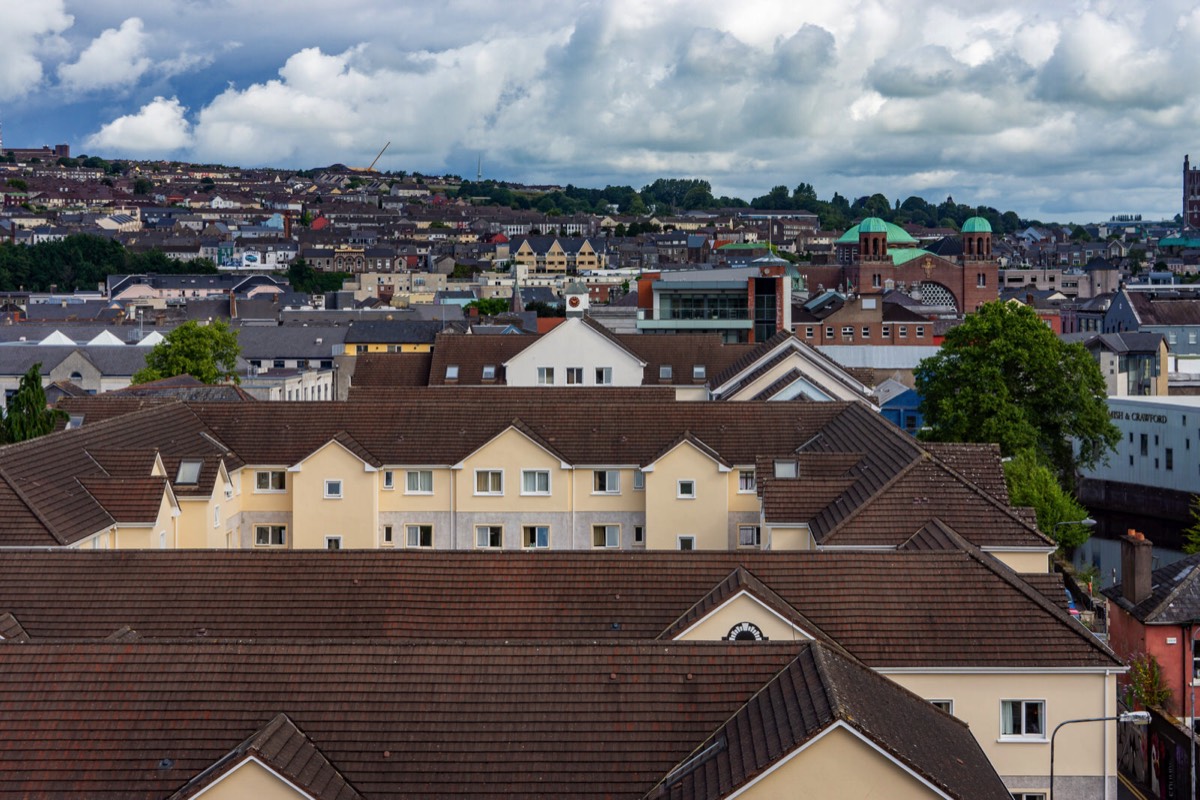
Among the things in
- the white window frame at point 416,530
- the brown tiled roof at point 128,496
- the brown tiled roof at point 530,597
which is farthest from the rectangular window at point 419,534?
the brown tiled roof at point 530,597

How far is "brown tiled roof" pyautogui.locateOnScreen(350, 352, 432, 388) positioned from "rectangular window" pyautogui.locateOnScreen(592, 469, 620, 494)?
2240 cm

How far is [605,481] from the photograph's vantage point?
46719 mm

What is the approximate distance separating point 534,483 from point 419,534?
3816 millimetres

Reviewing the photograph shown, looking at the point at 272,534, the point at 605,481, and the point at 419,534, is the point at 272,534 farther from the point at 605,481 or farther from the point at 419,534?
the point at 605,481

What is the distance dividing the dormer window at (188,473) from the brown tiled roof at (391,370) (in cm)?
2513

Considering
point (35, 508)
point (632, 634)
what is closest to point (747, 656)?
point (632, 634)

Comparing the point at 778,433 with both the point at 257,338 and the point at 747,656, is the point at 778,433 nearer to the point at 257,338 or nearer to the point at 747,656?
the point at 747,656

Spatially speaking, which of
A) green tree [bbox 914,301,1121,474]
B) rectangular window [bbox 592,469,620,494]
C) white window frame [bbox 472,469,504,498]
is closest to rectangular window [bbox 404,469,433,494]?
white window frame [bbox 472,469,504,498]

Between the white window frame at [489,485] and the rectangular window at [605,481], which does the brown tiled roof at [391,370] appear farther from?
the rectangular window at [605,481]

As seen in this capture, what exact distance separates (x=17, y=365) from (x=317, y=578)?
77.8m

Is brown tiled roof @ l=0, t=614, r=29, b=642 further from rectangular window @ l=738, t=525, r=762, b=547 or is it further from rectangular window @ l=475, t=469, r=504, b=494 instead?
rectangular window @ l=738, t=525, r=762, b=547

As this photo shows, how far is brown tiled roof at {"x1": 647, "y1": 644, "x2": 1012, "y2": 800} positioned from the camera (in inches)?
701

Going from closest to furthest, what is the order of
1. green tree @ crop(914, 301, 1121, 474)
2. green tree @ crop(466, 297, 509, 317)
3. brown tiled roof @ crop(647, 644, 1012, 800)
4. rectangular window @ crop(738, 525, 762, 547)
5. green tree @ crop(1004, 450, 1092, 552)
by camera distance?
brown tiled roof @ crop(647, 644, 1012, 800) < rectangular window @ crop(738, 525, 762, 547) < green tree @ crop(1004, 450, 1092, 552) < green tree @ crop(914, 301, 1121, 474) < green tree @ crop(466, 297, 509, 317)

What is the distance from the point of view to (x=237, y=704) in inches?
767
